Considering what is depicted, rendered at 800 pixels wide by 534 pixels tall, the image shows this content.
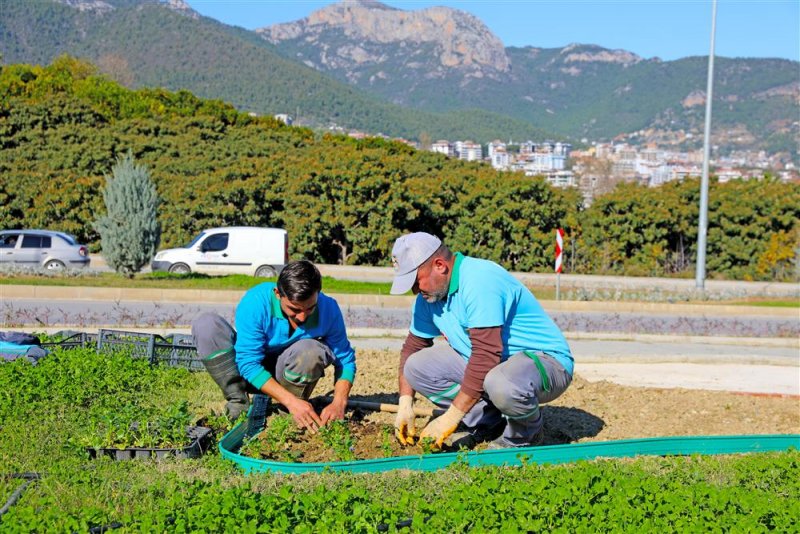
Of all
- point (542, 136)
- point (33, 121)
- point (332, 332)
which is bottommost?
point (332, 332)

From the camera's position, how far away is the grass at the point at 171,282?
18.5 metres

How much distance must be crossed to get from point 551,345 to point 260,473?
6.79 feet

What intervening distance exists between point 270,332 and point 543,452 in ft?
6.59

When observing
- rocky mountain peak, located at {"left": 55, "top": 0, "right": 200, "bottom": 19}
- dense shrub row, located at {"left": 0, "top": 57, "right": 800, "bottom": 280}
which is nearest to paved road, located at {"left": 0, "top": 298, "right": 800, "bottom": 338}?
dense shrub row, located at {"left": 0, "top": 57, "right": 800, "bottom": 280}

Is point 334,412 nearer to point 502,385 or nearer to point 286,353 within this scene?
point 286,353

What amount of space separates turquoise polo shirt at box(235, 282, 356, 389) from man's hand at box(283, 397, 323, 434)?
27cm

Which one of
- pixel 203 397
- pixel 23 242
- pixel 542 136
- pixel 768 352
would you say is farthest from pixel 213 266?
pixel 542 136

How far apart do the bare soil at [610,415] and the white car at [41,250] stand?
53.8 feet

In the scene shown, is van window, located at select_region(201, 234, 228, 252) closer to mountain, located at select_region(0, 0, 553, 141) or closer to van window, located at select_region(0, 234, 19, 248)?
van window, located at select_region(0, 234, 19, 248)

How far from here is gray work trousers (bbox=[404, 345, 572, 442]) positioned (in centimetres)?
547

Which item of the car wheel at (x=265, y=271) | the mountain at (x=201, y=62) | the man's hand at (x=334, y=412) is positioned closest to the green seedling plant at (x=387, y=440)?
the man's hand at (x=334, y=412)

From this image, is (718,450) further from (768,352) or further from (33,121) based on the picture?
(33,121)

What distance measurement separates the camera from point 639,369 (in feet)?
35.7

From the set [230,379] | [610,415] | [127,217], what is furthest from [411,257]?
[127,217]
